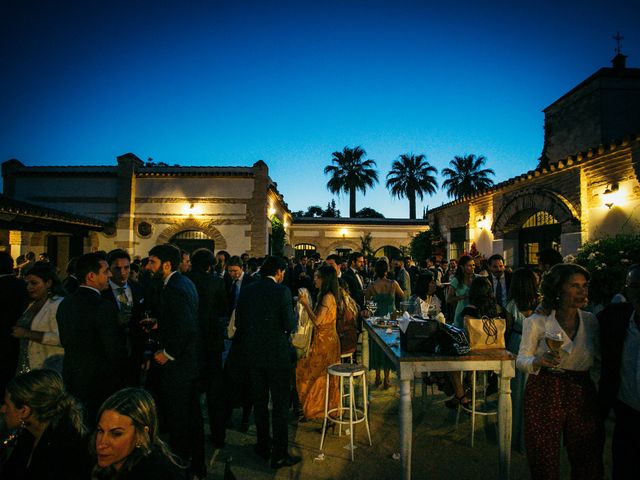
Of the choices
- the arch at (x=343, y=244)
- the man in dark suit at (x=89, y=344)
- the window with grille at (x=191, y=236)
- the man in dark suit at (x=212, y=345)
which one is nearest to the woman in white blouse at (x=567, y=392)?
the man in dark suit at (x=212, y=345)

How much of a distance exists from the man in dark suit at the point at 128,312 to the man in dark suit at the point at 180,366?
0.52 m

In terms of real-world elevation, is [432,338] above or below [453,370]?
above

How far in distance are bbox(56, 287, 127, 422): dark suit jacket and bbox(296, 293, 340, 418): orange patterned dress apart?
7.25 feet

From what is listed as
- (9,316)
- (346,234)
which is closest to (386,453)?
(9,316)

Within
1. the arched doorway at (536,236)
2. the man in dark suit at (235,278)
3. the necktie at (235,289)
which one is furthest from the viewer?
the arched doorway at (536,236)

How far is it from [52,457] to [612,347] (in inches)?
129

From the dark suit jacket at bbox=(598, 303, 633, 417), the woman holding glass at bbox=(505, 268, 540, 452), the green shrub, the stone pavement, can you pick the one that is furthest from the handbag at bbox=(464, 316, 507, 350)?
the green shrub

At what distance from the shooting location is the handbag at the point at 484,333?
3285 mm

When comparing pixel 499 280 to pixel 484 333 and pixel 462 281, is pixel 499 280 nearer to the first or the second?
pixel 462 281

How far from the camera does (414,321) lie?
3.30 metres

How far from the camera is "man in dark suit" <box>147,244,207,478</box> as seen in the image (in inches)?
124

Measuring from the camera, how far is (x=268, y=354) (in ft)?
11.8

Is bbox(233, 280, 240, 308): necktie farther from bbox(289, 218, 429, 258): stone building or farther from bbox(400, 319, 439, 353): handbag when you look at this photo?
bbox(289, 218, 429, 258): stone building

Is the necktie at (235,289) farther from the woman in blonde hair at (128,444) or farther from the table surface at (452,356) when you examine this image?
the woman in blonde hair at (128,444)
